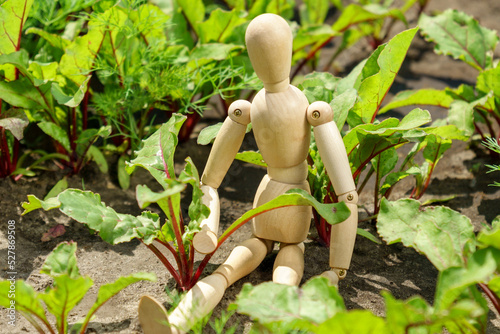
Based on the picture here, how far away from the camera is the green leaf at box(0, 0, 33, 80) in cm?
212

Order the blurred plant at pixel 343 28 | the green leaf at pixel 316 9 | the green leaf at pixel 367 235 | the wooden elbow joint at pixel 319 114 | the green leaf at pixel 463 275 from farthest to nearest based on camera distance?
1. the green leaf at pixel 316 9
2. the blurred plant at pixel 343 28
3. the green leaf at pixel 367 235
4. the wooden elbow joint at pixel 319 114
5. the green leaf at pixel 463 275

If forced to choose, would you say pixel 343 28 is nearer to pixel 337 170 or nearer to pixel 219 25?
pixel 219 25

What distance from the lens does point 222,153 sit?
5.65ft

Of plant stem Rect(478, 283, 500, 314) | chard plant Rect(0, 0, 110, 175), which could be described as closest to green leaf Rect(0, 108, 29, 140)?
chard plant Rect(0, 0, 110, 175)

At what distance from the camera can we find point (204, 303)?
1515 mm

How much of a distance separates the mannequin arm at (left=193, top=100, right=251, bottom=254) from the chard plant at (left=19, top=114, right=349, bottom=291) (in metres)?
0.06

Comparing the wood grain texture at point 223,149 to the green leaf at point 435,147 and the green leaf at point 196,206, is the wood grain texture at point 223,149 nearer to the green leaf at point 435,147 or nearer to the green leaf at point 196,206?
the green leaf at point 196,206

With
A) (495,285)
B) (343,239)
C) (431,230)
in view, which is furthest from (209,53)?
(495,285)

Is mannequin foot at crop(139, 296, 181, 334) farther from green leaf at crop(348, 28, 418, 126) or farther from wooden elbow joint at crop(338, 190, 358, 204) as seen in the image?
green leaf at crop(348, 28, 418, 126)

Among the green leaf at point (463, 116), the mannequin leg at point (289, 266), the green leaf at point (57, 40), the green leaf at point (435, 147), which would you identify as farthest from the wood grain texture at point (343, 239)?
the green leaf at point (57, 40)

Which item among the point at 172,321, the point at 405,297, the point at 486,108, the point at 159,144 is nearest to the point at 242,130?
the point at 159,144

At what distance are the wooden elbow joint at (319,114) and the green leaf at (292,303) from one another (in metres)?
0.47

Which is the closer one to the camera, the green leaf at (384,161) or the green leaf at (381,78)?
the green leaf at (381,78)

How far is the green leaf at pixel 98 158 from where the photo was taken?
2387mm
